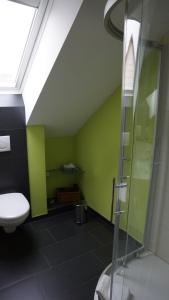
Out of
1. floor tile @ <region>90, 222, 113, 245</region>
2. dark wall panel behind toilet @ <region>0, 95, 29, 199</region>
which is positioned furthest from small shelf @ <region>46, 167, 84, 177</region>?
floor tile @ <region>90, 222, 113, 245</region>

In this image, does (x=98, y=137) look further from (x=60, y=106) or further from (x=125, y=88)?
(x=125, y=88)

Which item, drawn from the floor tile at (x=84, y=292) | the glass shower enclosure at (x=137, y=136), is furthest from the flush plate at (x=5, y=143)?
the floor tile at (x=84, y=292)

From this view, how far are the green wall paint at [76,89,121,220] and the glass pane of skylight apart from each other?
1044 millimetres

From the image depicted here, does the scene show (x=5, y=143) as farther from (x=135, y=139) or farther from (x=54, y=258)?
(x=135, y=139)

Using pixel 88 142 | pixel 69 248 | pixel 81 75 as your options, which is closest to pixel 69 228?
pixel 69 248

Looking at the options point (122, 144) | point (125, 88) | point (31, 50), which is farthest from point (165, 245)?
point (31, 50)

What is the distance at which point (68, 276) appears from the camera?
179cm

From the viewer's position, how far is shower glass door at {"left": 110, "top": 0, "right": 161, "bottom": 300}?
1.16 metres

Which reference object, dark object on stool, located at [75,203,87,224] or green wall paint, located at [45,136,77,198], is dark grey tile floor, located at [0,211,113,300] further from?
green wall paint, located at [45,136,77,198]

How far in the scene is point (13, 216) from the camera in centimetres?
191

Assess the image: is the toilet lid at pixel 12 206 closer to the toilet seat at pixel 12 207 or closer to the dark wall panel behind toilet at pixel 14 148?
the toilet seat at pixel 12 207

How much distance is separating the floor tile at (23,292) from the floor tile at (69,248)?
11.3 inches

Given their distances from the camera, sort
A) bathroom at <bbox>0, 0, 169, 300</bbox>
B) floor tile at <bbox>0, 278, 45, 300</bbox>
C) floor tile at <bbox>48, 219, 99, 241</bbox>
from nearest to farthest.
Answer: bathroom at <bbox>0, 0, 169, 300</bbox> → floor tile at <bbox>0, 278, 45, 300</bbox> → floor tile at <bbox>48, 219, 99, 241</bbox>

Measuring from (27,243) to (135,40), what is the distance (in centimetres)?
214
